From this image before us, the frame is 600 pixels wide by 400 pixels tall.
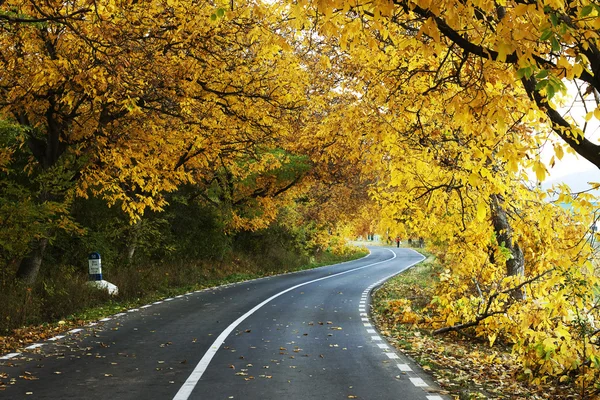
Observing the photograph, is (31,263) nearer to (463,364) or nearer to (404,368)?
(404,368)

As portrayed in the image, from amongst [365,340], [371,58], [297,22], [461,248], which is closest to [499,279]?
[461,248]

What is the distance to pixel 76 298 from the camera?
49.8 feet

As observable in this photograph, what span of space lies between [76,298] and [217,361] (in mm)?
7376

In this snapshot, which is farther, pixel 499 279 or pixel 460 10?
pixel 499 279

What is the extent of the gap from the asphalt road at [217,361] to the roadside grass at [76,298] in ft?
2.55

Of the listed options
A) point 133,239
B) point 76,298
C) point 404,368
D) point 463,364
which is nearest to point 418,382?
point 404,368

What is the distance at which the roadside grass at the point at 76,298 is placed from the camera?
12016 millimetres

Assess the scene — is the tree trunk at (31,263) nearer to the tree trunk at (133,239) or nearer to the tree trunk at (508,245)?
the tree trunk at (133,239)

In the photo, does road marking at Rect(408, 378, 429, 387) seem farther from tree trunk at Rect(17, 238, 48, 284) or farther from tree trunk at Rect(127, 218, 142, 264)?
tree trunk at Rect(127, 218, 142, 264)

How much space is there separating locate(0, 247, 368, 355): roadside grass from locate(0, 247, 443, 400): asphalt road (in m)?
0.78

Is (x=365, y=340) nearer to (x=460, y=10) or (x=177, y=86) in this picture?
(x=177, y=86)

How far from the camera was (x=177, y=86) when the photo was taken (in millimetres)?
12500

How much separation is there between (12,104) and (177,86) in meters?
3.50

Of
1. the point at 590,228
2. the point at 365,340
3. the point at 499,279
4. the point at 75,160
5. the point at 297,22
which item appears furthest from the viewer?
the point at 75,160
